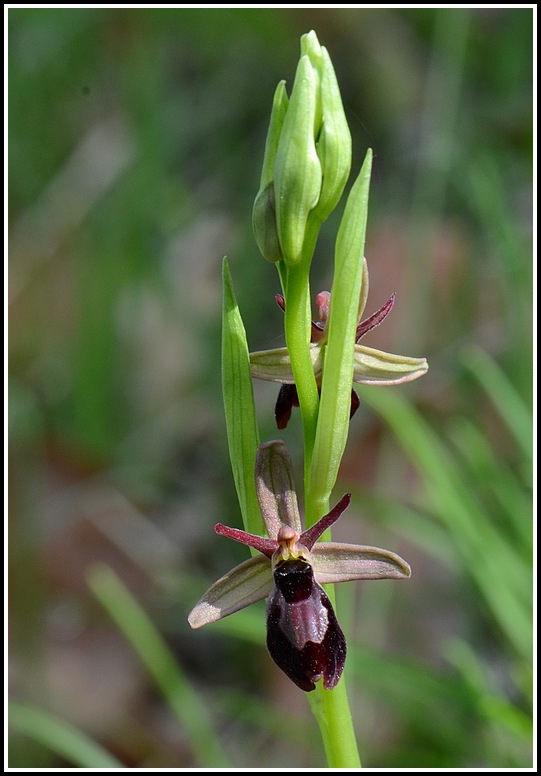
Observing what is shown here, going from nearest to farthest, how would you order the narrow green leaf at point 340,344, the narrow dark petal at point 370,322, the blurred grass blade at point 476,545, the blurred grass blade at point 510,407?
the narrow green leaf at point 340,344
the narrow dark petal at point 370,322
the blurred grass blade at point 476,545
the blurred grass blade at point 510,407

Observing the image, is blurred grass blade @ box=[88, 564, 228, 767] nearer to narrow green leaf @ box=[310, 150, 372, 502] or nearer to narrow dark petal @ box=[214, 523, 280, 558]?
narrow dark petal @ box=[214, 523, 280, 558]

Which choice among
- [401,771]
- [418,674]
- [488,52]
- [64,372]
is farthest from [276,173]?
[488,52]

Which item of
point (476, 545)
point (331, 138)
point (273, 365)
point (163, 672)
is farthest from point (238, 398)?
point (163, 672)

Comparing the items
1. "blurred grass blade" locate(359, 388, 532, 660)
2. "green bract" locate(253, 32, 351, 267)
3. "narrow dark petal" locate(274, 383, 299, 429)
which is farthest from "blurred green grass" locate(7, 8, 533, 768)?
"green bract" locate(253, 32, 351, 267)

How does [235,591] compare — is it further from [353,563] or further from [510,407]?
[510,407]

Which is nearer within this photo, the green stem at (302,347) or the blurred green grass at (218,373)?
the green stem at (302,347)

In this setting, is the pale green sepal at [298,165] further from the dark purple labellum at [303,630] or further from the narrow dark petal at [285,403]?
the dark purple labellum at [303,630]

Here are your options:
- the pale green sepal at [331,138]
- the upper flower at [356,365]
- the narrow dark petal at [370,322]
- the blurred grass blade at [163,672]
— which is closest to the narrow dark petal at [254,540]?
the upper flower at [356,365]
